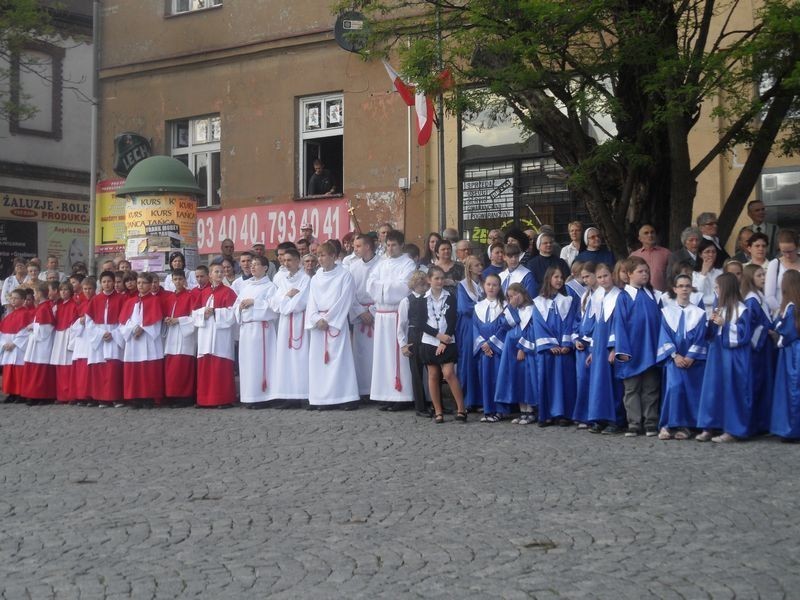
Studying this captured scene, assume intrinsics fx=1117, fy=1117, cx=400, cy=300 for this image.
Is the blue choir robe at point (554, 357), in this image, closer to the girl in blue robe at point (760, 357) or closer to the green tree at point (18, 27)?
the girl in blue robe at point (760, 357)

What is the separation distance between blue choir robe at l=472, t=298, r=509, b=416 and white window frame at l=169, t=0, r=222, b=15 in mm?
12802

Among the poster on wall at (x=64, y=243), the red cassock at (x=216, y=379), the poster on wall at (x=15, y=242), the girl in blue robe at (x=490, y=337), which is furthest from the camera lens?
the poster on wall at (x=64, y=243)

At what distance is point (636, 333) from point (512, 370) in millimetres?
1554

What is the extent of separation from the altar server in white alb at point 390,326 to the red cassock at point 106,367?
386cm

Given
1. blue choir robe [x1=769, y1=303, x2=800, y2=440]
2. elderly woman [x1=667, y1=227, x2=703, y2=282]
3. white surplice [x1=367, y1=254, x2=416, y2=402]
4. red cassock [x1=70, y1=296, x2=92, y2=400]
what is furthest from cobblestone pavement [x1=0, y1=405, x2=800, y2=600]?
red cassock [x1=70, y1=296, x2=92, y2=400]

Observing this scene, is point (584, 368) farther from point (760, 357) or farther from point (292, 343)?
point (292, 343)

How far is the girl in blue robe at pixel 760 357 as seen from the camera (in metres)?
10.4

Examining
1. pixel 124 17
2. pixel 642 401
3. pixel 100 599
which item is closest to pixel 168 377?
pixel 642 401

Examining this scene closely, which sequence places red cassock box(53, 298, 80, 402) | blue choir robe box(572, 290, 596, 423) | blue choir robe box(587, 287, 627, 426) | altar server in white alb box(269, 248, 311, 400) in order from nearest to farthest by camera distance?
blue choir robe box(587, 287, 627, 426) < blue choir robe box(572, 290, 596, 423) < altar server in white alb box(269, 248, 311, 400) < red cassock box(53, 298, 80, 402)

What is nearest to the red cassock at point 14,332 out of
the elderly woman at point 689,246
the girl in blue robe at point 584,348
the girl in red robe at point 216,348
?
the girl in red robe at point 216,348

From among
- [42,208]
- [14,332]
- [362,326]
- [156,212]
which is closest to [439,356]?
[362,326]

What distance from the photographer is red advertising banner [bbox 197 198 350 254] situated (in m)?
20.8

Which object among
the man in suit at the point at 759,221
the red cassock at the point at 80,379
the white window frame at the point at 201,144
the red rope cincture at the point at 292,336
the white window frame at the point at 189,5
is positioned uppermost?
the white window frame at the point at 189,5

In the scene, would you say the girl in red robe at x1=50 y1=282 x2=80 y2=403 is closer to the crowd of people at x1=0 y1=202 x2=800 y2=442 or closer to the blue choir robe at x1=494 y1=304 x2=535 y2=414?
the crowd of people at x1=0 y1=202 x2=800 y2=442
